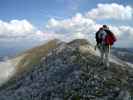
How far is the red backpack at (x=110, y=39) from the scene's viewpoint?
113 feet

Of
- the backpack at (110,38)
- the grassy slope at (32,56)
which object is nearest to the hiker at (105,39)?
the backpack at (110,38)

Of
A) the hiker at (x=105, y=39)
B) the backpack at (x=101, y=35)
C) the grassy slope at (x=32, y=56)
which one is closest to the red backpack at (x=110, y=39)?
the hiker at (x=105, y=39)

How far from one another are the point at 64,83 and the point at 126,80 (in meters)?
9.35

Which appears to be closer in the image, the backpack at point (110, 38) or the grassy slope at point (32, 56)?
the backpack at point (110, 38)

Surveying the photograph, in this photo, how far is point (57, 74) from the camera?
49.8 m

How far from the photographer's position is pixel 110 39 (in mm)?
34438

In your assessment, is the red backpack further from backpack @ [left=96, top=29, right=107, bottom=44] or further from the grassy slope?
the grassy slope

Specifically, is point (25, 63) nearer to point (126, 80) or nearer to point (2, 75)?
point (2, 75)

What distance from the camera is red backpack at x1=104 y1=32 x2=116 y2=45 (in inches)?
1351

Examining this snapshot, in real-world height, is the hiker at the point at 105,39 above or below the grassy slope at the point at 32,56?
above

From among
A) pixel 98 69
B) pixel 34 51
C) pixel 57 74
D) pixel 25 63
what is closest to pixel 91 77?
pixel 98 69

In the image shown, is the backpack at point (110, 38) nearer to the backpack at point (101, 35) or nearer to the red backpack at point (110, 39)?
the red backpack at point (110, 39)

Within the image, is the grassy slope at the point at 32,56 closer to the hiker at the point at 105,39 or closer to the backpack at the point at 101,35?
the hiker at the point at 105,39

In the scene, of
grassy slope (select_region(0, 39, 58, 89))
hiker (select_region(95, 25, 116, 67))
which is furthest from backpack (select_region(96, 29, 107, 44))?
grassy slope (select_region(0, 39, 58, 89))
